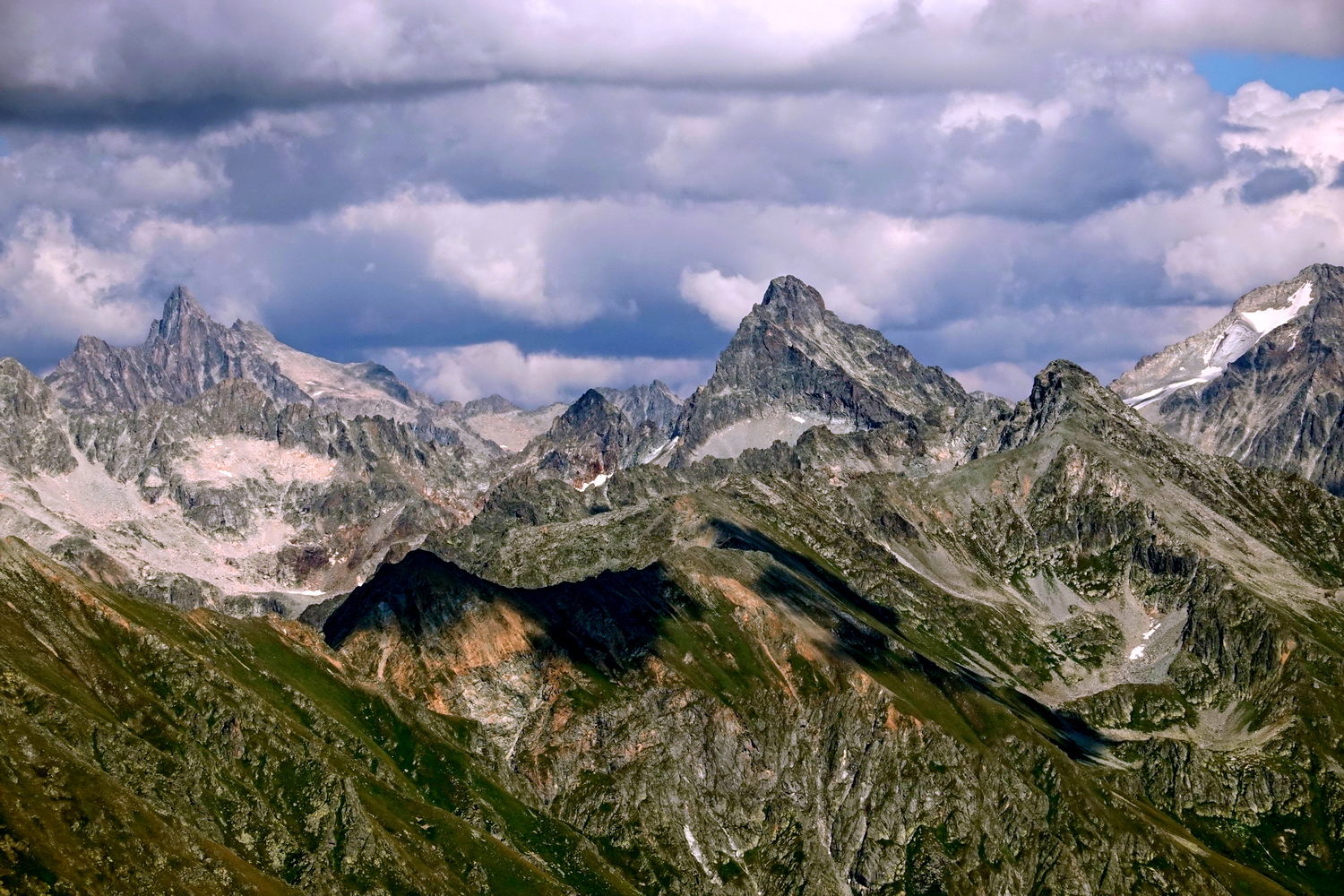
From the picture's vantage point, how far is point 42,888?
651 feet
